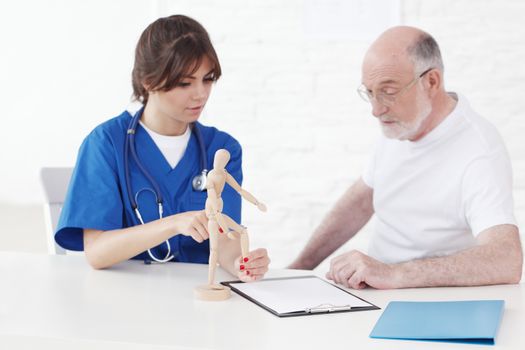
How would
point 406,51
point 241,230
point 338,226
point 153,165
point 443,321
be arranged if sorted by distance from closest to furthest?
point 443,321
point 241,230
point 153,165
point 406,51
point 338,226

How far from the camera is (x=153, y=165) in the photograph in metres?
2.05

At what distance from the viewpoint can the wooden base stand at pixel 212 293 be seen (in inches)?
63.9

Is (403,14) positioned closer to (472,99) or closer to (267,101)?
(472,99)

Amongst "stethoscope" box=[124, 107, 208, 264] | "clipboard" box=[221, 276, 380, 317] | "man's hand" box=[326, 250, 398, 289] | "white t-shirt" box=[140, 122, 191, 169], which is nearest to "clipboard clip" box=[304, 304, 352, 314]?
"clipboard" box=[221, 276, 380, 317]

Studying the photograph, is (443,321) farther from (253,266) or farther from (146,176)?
(146,176)

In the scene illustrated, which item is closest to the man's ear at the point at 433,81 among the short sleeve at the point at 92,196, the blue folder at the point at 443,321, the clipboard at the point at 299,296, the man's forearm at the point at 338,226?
the man's forearm at the point at 338,226

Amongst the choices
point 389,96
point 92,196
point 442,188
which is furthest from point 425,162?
point 92,196

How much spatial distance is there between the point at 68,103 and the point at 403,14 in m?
1.70

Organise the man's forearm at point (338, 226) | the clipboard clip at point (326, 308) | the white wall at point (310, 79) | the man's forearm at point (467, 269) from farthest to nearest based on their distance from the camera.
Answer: the white wall at point (310, 79)
the man's forearm at point (338, 226)
the man's forearm at point (467, 269)
the clipboard clip at point (326, 308)

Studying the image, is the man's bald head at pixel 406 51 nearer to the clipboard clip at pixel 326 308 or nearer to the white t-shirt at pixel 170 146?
the white t-shirt at pixel 170 146

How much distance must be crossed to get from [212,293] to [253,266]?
0.19 metres

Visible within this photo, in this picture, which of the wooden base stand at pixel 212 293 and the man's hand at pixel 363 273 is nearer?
the wooden base stand at pixel 212 293

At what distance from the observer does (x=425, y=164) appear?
2201 millimetres

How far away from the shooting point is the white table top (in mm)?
1346
